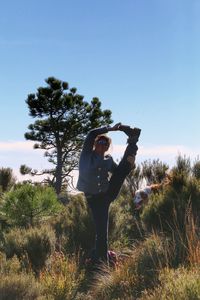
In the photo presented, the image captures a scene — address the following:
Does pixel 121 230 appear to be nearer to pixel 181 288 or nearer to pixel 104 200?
pixel 104 200

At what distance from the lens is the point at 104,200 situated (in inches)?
269

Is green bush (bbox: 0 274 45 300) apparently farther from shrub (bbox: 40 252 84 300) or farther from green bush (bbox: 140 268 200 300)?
green bush (bbox: 140 268 200 300)

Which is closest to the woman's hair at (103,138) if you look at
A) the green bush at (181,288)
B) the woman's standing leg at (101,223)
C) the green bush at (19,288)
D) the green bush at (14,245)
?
the woman's standing leg at (101,223)

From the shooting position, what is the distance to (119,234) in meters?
8.64

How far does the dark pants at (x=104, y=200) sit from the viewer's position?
22.2 feet

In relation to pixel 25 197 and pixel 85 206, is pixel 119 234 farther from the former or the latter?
pixel 25 197

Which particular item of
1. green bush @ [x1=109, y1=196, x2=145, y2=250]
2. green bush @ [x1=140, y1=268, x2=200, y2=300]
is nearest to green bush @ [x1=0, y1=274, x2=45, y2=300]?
green bush @ [x1=140, y1=268, x2=200, y2=300]

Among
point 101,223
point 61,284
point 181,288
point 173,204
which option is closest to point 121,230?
point 173,204

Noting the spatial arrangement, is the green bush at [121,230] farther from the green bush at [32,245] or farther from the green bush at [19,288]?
the green bush at [19,288]

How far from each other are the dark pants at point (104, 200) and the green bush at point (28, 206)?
291 cm

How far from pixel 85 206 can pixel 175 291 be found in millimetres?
5020

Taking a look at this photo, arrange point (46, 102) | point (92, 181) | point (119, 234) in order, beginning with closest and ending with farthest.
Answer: point (92, 181), point (119, 234), point (46, 102)

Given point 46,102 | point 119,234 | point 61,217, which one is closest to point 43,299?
point 119,234

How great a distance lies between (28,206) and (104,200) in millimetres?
3518
